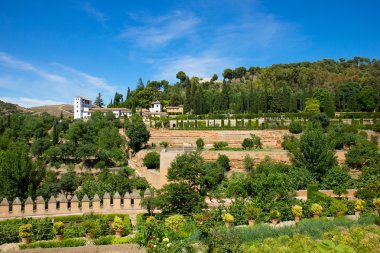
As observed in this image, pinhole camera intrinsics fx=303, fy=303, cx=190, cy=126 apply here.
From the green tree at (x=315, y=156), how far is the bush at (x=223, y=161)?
17.6 feet

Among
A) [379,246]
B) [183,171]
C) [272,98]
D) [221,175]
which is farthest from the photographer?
[272,98]

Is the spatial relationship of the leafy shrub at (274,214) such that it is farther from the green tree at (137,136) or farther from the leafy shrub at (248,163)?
the green tree at (137,136)

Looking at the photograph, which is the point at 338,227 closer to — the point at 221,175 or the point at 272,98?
the point at 221,175

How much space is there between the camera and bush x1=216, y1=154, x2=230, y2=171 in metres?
24.6

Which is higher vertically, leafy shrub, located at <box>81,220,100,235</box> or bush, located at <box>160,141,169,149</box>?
bush, located at <box>160,141,169,149</box>

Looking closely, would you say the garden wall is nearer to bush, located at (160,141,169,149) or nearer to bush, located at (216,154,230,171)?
bush, located at (216,154,230,171)

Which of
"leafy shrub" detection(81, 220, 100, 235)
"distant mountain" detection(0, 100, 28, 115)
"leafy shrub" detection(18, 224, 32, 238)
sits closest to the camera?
"leafy shrub" detection(18, 224, 32, 238)

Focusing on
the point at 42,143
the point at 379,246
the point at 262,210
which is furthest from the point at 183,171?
the point at 42,143

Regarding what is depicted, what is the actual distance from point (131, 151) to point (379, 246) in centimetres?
2824

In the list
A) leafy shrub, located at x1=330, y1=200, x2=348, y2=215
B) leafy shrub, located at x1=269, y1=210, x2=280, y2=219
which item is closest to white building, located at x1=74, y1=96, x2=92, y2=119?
leafy shrub, located at x1=269, y1=210, x2=280, y2=219

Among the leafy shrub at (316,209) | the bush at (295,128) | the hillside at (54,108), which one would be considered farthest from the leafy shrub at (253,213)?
the hillside at (54,108)

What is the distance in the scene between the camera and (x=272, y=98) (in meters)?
45.2

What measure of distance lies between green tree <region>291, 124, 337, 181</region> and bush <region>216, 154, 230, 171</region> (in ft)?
17.6

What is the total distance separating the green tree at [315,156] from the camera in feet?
70.4
